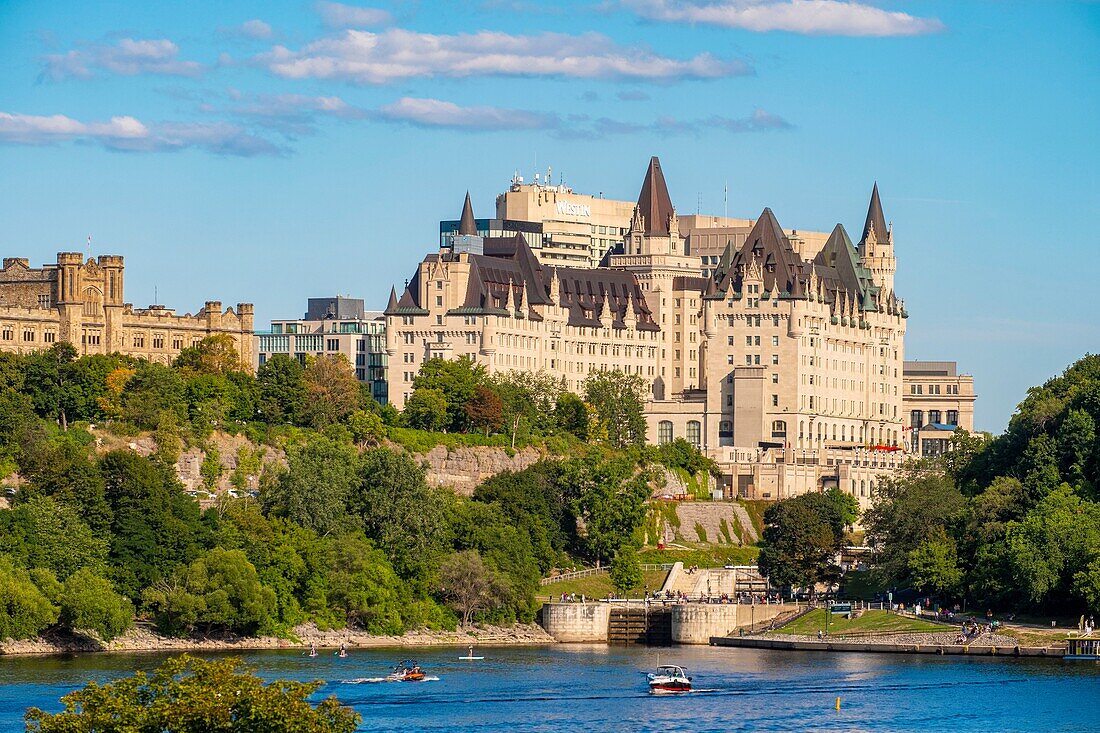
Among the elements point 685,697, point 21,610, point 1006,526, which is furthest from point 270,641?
point 1006,526

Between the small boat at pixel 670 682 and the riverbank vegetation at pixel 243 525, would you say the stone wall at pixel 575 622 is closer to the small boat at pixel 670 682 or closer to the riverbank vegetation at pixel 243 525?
the riverbank vegetation at pixel 243 525

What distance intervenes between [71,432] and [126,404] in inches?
337

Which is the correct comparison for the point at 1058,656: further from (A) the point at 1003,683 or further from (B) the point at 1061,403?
(B) the point at 1061,403

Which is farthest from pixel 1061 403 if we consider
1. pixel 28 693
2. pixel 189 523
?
pixel 28 693

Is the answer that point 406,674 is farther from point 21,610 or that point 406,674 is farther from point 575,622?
point 575,622

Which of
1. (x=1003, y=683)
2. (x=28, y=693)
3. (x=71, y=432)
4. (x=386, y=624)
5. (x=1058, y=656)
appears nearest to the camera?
(x=28, y=693)

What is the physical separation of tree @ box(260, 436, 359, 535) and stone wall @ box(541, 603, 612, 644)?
50.4 ft

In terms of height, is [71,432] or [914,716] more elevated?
[71,432]

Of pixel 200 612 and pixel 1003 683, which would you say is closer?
pixel 1003 683

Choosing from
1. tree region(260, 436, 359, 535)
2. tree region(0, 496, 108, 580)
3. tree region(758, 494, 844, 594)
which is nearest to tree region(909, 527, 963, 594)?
tree region(758, 494, 844, 594)

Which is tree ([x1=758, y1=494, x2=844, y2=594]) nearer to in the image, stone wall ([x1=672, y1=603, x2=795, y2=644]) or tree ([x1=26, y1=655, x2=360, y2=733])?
stone wall ([x1=672, y1=603, x2=795, y2=644])

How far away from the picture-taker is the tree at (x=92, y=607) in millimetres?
147250

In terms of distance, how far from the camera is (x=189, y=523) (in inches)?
6334

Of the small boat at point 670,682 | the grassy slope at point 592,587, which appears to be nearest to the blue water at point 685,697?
the small boat at point 670,682
